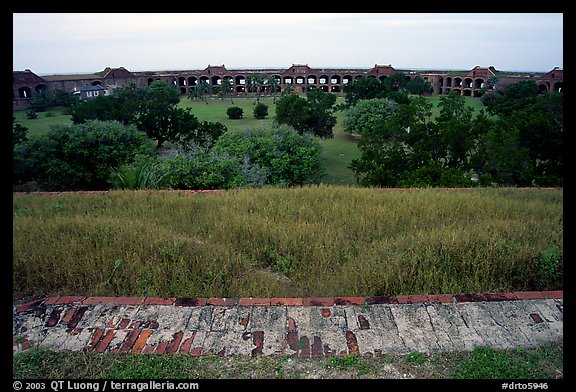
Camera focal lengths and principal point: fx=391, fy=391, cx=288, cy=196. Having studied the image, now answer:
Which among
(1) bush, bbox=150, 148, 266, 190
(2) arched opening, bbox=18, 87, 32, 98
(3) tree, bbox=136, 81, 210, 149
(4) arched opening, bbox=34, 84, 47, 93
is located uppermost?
(4) arched opening, bbox=34, 84, 47, 93

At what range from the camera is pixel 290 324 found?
3.09 metres

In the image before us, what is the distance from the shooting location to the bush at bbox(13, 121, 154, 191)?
13203 mm

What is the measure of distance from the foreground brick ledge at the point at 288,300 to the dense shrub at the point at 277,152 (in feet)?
32.5

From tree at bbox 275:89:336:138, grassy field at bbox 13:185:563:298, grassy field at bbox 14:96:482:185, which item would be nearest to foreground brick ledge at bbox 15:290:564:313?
grassy field at bbox 13:185:563:298

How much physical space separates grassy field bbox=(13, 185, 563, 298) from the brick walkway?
15.0 inches

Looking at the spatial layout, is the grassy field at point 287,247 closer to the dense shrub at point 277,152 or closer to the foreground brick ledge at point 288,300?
the foreground brick ledge at point 288,300

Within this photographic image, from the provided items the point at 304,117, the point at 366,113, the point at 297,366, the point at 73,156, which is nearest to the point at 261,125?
the point at 304,117

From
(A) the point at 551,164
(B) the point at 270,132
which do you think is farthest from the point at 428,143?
(B) the point at 270,132

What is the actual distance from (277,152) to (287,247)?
9.51 meters

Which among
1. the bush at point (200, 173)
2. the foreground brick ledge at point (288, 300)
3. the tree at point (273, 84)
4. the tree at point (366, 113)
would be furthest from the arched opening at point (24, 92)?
the foreground brick ledge at point (288, 300)

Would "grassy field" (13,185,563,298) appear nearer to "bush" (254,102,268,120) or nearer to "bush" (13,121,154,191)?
"bush" (13,121,154,191)

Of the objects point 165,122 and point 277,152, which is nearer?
point 277,152

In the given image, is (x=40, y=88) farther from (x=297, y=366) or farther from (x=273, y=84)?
(x=297, y=366)

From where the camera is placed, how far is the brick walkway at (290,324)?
286 cm
